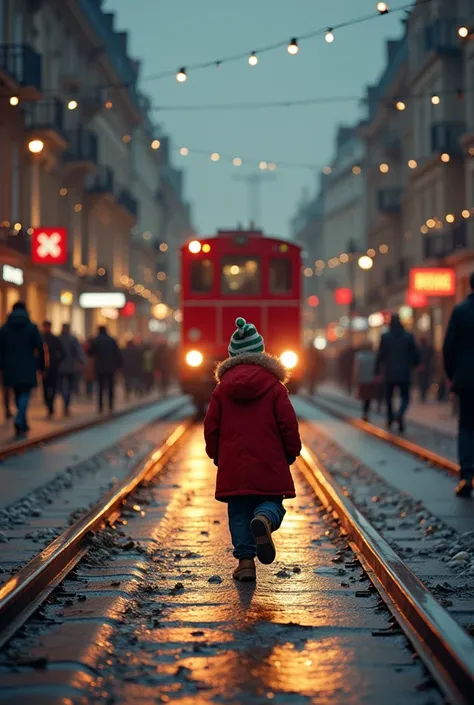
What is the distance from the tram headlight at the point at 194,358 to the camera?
87.7ft

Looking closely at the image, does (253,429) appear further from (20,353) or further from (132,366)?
(132,366)

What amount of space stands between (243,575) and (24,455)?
10809 mm

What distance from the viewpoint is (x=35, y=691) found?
5555mm

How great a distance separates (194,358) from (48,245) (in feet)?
48.0

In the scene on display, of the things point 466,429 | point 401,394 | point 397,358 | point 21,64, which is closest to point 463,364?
point 466,429

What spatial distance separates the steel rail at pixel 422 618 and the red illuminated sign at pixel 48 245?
1184 inches

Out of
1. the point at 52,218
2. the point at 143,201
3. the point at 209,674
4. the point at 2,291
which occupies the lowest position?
the point at 209,674

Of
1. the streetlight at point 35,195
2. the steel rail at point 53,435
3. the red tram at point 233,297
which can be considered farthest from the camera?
the streetlight at point 35,195

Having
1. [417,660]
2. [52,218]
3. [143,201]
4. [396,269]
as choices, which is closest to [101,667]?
[417,660]

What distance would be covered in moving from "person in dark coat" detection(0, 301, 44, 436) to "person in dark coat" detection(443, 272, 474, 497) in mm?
9091

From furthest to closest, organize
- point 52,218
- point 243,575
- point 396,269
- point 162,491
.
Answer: point 396,269, point 52,218, point 162,491, point 243,575

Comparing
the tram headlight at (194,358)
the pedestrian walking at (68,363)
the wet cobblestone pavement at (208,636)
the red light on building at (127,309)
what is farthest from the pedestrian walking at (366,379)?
the red light on building at (127,309)

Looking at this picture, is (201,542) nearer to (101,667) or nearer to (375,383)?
(101,667)

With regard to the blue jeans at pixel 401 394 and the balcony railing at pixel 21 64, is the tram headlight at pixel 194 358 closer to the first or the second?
the blue jeans at pixel 401 394
